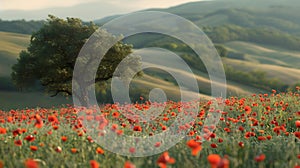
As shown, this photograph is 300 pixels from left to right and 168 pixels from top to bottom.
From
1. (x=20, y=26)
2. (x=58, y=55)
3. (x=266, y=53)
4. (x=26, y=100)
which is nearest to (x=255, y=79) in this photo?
(x=26, y=100)

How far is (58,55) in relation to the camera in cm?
2336

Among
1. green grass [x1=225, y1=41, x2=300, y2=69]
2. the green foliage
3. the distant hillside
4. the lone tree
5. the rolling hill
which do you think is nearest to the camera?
the lone tree

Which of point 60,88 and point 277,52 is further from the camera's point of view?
point 277,52

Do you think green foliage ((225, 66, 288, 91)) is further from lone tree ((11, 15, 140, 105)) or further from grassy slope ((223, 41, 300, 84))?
lone tree ((11, 15, 140, 105))

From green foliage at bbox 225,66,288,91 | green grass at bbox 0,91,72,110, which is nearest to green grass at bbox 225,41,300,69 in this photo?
green foliage at bbox 225,66,288,91

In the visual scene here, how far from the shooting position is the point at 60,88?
1008 inches

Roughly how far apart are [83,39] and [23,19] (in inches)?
5529

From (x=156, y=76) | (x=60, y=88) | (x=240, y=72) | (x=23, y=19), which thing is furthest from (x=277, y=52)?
(x=60, y=88)

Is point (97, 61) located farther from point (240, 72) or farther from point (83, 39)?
point (240, 72)

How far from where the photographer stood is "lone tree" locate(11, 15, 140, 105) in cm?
2322

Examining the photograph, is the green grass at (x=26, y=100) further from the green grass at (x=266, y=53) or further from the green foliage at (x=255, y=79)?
the green grass at (x=266, y=53)

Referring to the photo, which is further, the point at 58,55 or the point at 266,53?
the point at 266,53

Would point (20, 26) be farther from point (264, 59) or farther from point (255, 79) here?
point (255, 79)

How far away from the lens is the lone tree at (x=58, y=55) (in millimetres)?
23219
